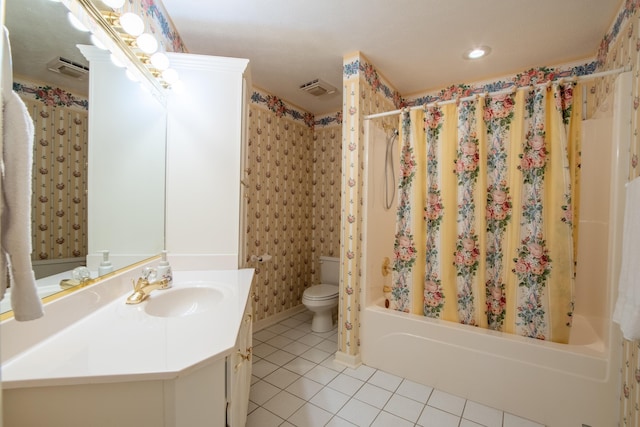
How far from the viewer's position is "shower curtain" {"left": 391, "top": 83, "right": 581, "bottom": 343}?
143 cm

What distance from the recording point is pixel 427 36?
67.7 inches

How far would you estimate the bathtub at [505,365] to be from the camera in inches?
50.9

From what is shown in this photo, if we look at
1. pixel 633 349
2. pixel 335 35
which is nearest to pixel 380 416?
pixel 633 349

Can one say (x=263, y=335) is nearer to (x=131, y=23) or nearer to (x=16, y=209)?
(x=16, y=209)

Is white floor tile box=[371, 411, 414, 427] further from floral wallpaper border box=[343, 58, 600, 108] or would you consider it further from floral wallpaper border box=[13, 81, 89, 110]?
floral wallpaper border box=[343, 58, 600, 108]

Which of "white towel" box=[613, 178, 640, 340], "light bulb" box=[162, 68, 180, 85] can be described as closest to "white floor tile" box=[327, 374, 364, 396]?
"white towel" box=[613, 178, 640, 340]

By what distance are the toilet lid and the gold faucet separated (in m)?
1.41

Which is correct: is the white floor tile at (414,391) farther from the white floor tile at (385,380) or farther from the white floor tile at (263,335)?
the white floor tile at (263,335)

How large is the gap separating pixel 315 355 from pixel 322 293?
1.82ft

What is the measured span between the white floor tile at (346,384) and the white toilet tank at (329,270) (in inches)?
44.8

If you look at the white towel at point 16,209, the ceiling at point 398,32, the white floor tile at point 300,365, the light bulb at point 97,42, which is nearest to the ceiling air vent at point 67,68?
the light bulb at point 97,42

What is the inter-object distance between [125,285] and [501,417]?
6.96ft

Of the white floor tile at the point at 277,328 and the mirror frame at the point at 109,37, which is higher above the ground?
the mirror frame at the point at 109,37

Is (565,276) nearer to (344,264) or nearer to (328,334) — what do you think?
(344,264)
